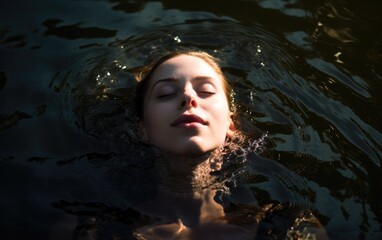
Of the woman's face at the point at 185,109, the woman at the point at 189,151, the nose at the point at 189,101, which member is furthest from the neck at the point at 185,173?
the nose at the point at 189,101

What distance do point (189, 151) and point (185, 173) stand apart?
0.40 m

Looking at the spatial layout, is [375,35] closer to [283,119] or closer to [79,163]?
[283,119]

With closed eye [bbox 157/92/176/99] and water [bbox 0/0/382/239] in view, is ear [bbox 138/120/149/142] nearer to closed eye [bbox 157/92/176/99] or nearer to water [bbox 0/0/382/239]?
water [bbox 0/0/382/239]

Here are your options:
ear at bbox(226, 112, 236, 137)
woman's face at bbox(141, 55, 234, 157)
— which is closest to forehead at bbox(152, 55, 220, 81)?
woman's face at bbox(141, 55, 234, 157)

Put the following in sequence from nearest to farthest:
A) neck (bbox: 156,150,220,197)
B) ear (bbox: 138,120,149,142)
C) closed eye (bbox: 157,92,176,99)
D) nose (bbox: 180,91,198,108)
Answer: nose (bbox: 180,91,198,108) < neck (bbox: 156,150,220,197) < closed eye (bbox: 157,92,176,99) < ear (bbox: 138,120,149,142)

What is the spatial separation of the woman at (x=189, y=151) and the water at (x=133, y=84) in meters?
0.26

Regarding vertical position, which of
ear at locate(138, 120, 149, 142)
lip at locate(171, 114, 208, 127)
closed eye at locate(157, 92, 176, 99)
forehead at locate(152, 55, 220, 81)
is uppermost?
forehead at locate(152, 55, 220, 81)

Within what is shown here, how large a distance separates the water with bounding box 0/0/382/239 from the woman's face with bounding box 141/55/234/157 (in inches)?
19.1

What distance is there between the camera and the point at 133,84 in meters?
5.16

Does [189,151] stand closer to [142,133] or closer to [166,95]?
[166,95]

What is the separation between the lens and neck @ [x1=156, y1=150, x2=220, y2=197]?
13.0ft

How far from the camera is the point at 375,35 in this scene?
18.4ft

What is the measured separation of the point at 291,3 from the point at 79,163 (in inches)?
133

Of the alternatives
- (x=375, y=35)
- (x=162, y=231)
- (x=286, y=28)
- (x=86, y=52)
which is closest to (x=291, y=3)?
(x=286, y=28)
